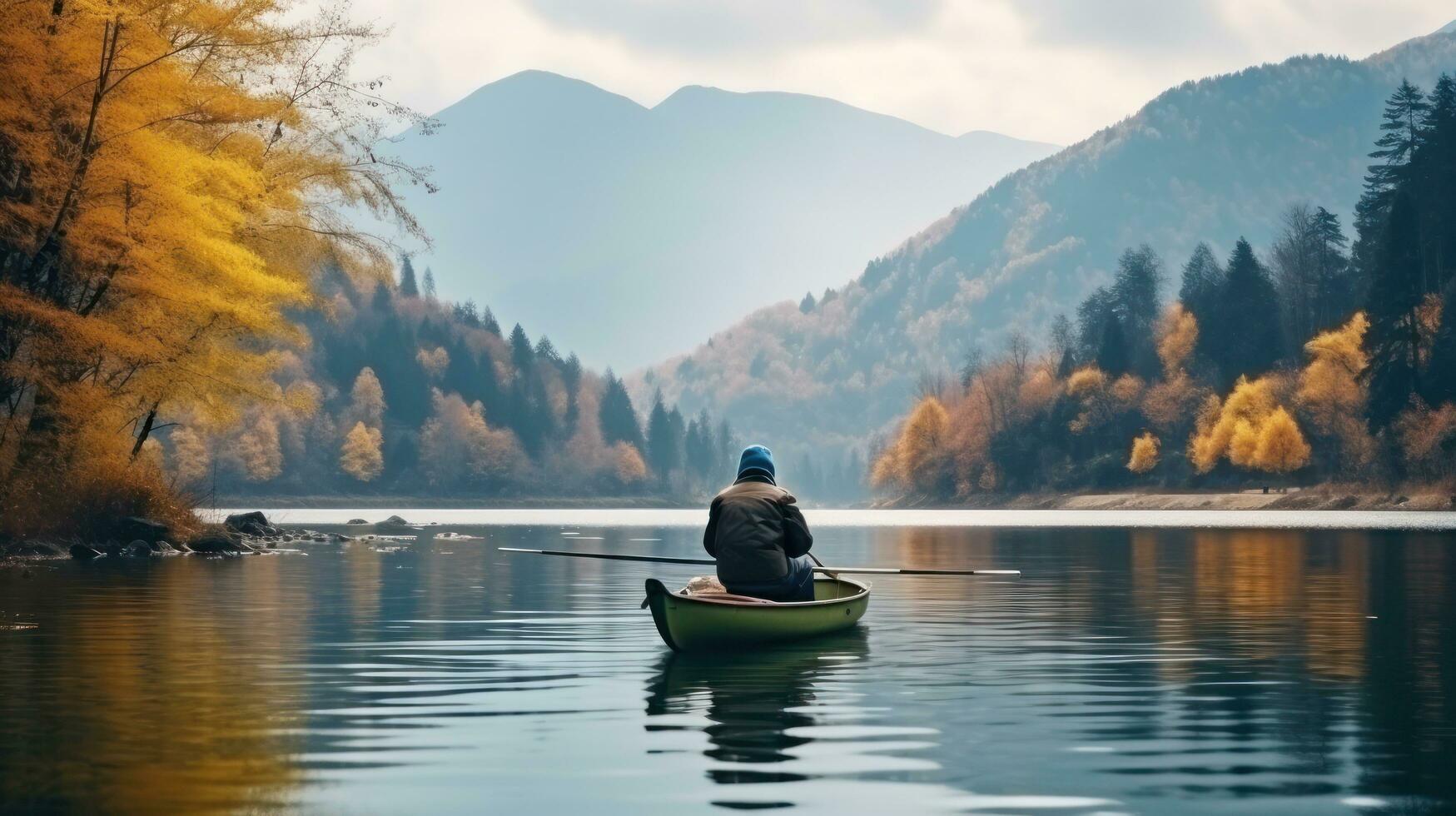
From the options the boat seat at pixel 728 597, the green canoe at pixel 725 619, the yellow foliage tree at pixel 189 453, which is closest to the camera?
the green canoe at pixel 725 619

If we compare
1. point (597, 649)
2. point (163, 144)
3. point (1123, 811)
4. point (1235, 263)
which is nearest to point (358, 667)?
point (597, 649)

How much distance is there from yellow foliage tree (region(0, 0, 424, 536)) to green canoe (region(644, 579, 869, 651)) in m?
21.6

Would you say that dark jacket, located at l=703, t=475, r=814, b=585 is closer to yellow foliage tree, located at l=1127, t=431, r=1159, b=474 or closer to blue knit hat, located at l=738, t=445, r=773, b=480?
blue knit hat, located at l=738, t=445, r=773, b=480

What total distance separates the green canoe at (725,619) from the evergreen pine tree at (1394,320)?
8811 cm

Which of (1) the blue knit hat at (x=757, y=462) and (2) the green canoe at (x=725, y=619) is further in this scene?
(1) the blue knit hat at (x=757, y=462)

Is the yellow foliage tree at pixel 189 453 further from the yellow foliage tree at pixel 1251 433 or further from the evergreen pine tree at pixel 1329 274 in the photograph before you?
the evergreen pine tree at pixel 1329 274

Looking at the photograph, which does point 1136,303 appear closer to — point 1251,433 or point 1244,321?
point 1244,321

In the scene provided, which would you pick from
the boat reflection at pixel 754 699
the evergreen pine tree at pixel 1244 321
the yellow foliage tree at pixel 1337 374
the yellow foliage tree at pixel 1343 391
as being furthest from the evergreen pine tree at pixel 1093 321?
the boat reflection at pixel 754 699

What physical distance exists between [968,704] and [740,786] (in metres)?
4.41

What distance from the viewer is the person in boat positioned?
18062 millimetres

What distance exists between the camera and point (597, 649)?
19141 millimetres

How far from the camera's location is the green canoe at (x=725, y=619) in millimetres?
17469

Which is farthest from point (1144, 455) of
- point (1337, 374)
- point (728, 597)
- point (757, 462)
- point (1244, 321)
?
point (728, 597)

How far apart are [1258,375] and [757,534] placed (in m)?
127
